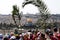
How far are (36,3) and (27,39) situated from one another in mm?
4337

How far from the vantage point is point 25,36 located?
12883 millimetres

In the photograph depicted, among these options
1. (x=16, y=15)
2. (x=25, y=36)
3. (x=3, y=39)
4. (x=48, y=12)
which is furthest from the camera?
(x=16, y=15)

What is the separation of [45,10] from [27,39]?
13.1ft

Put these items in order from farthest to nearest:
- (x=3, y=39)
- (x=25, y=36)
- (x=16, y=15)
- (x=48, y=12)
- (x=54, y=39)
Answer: (x=16, y=15) → (x=48, y=12) → (x=25, y=36) → (x=3, y=39) → (x=54, y=39)

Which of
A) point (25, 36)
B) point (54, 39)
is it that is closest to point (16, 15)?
point (25, 36)

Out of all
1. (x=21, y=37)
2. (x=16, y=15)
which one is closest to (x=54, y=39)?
(x=21, y=37)

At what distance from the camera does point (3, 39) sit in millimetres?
12039

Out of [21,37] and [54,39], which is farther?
[21,37]

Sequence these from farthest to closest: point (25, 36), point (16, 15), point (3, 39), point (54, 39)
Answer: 1. point (16, 15)
2. point (25, 36)
3. point (3, 39)
4. point (54, 39)

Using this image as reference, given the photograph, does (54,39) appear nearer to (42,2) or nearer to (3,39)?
(3,39)

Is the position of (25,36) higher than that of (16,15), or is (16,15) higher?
(25,36)

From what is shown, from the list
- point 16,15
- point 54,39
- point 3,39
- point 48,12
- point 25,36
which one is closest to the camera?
point 54,39

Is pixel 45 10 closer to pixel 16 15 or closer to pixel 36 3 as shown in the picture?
pixel 36 3

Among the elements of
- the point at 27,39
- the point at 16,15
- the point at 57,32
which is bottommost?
the point at 16,15
